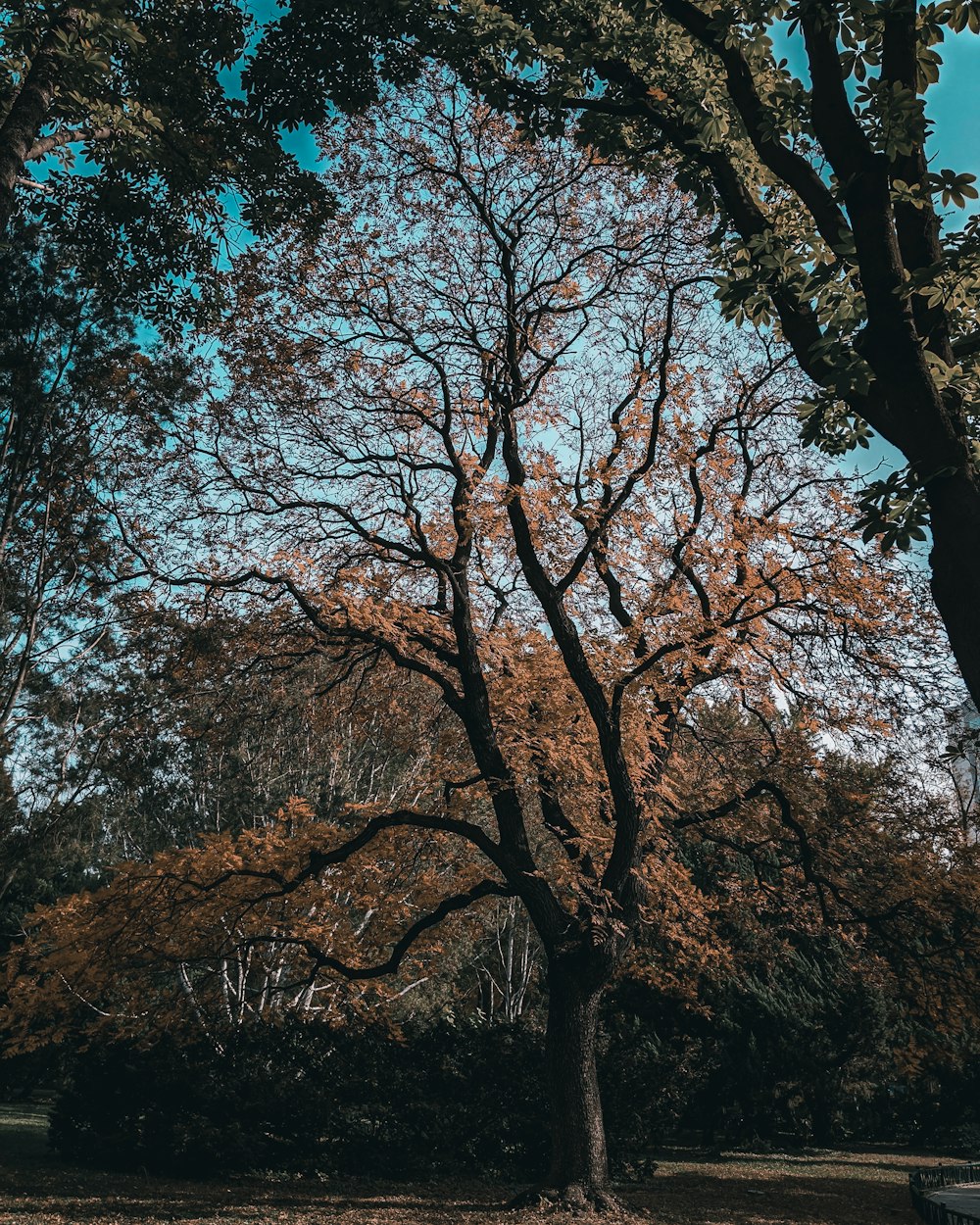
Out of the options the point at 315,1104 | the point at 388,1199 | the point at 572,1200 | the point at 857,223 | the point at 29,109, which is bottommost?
the point at 388,1199

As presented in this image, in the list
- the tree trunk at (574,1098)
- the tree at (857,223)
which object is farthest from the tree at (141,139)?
the tree trunk at (574,1098)

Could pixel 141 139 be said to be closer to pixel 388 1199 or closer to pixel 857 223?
pixel 857 223

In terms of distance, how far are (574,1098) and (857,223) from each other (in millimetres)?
9280

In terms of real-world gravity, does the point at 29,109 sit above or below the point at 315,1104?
above

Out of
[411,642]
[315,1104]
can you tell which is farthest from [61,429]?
[315,1104]

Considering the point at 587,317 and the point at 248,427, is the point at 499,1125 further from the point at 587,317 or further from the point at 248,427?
the point at 587,317

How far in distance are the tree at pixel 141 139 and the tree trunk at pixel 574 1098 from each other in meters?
8.37

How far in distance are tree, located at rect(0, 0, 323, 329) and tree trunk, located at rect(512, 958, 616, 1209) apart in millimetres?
8370

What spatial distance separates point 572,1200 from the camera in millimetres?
9219

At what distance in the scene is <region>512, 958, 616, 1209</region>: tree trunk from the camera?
9.41 meters

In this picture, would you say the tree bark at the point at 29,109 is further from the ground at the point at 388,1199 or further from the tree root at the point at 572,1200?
the tree root at the point at 572,1200

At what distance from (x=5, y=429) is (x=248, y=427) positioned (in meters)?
3.29

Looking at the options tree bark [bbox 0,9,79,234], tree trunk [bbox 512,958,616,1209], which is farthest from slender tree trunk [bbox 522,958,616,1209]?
tree bark [bbox 0,9,79,234]

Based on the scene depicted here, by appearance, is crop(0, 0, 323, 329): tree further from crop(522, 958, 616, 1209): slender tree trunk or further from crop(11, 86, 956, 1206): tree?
crop(522, 958, 616, 1209): slender tree trunk
